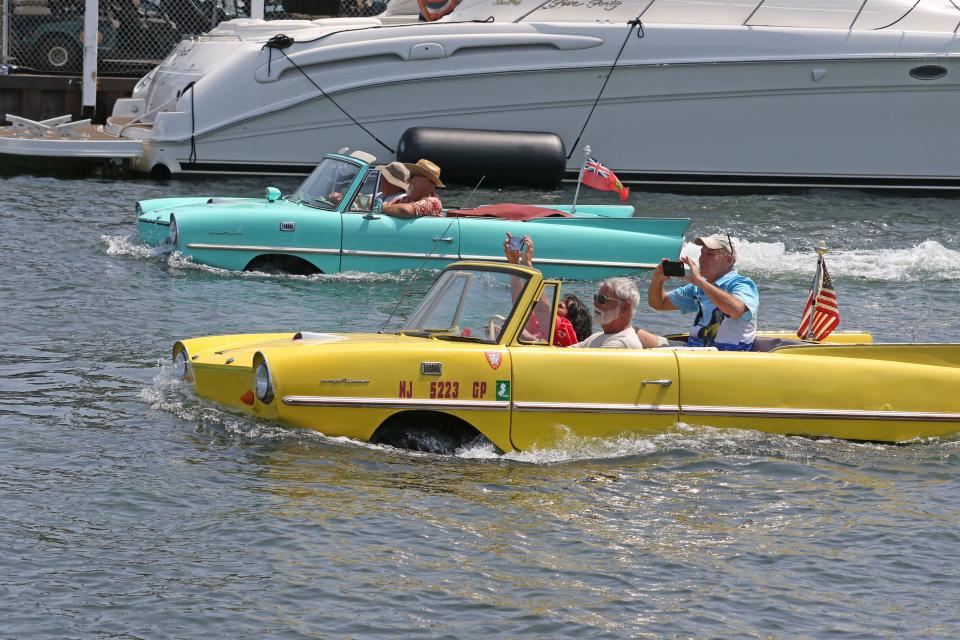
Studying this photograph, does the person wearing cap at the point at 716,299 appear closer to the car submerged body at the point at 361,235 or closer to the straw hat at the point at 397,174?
the car submerged body at the point at 361,235

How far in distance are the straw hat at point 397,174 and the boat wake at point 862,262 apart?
3395 mm

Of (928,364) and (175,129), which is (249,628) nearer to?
(928,364)

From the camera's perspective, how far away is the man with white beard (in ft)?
28.5

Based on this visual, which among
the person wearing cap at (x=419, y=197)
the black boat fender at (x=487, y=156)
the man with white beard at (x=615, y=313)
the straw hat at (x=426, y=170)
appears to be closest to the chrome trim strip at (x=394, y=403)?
the man with white beard at (x=615, y=313)

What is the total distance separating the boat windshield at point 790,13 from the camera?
2077cm

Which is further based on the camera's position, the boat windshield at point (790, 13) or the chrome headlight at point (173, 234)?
the boat windshield at point (790, 13)

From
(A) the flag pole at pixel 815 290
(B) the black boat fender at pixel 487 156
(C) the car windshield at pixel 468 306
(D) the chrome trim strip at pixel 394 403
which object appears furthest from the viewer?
(B) the black boat fender at pixel 487 156

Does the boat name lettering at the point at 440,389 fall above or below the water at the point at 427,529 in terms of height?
above

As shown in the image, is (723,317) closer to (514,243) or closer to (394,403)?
(514,243)

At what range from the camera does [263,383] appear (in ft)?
26.4

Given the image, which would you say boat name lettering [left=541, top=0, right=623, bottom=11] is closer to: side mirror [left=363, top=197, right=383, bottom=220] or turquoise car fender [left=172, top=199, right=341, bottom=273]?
side mirror [left=363, top=197, right=383, bottom=220]

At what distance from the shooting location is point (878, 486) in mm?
8078

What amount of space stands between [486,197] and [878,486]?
1221 cm

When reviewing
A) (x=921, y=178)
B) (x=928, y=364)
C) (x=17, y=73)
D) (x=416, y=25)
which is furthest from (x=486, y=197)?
(x=928, y=364)
